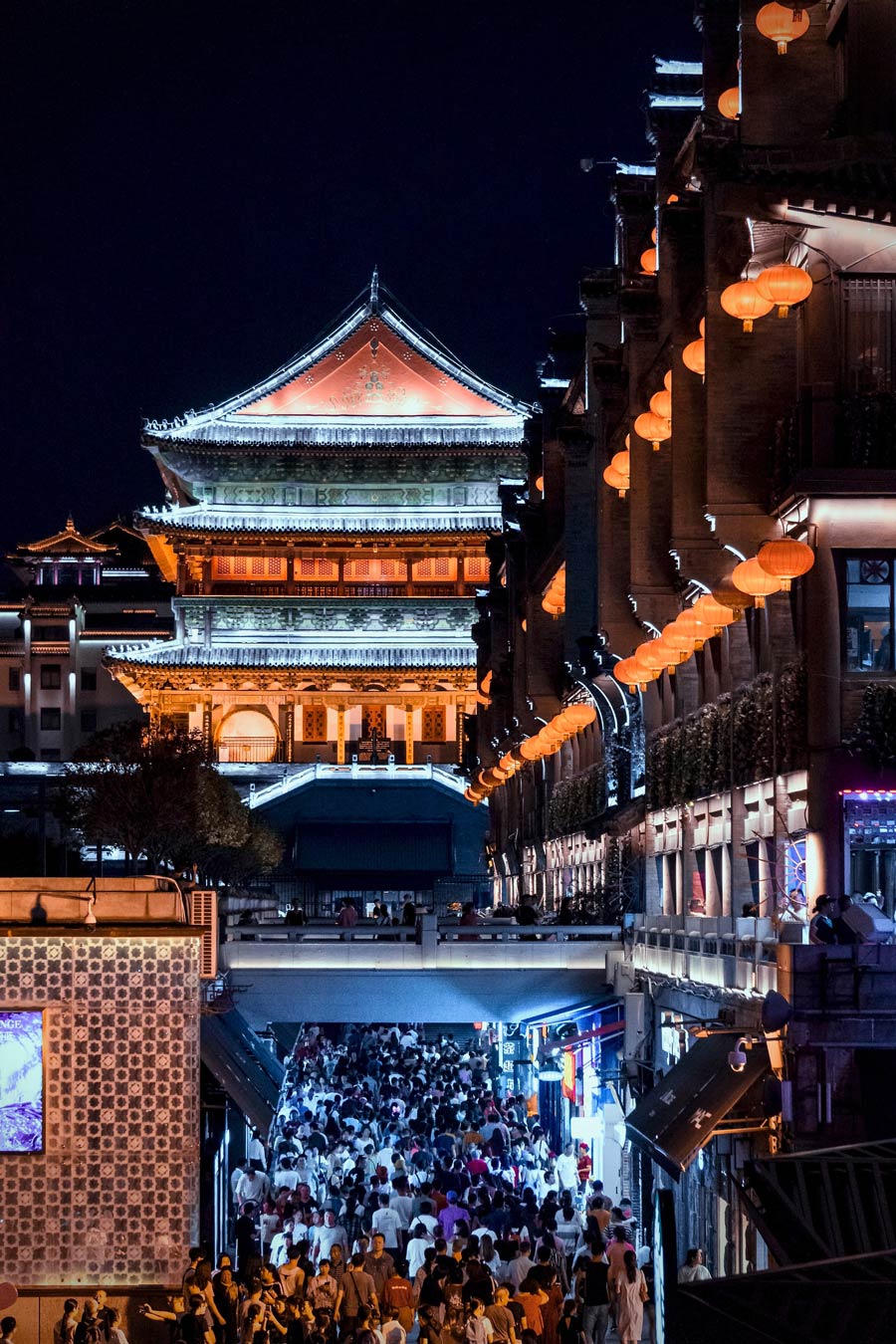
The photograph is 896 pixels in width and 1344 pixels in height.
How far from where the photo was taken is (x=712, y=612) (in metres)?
24.8

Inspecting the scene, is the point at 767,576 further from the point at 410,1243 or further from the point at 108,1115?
the point at 108,1115

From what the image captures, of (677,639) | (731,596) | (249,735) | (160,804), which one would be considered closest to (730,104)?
(731,596)

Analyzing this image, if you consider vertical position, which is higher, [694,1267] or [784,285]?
[784,285]

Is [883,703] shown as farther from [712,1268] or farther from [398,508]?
[398,508]

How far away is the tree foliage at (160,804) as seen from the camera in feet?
182

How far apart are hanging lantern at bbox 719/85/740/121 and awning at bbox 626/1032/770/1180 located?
11.8m

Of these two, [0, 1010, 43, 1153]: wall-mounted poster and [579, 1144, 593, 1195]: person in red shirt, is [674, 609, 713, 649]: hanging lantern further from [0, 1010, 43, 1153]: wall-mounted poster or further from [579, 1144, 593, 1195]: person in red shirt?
[0, 1010, 43, 1153]: wall-mounted poster

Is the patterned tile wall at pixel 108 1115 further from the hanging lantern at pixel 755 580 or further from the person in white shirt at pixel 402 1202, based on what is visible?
the hanging lantern at pixel 755 580

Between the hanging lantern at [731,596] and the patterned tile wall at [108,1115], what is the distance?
24.4 ft

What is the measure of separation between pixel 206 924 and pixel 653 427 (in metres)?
9.25

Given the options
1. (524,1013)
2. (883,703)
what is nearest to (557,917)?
(524,1013)

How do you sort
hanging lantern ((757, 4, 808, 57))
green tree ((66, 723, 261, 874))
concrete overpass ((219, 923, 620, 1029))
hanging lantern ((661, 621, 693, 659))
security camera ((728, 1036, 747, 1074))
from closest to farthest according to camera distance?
security camera ((728, 1036, 747, 1074))
hanging lantern ((757, 4, 808, 57))
hanging lantern ((661, 621, 693, 659))
concrete overpass ((219, 923, 620, 1029))
green tree ((66, 723, 261, 874))

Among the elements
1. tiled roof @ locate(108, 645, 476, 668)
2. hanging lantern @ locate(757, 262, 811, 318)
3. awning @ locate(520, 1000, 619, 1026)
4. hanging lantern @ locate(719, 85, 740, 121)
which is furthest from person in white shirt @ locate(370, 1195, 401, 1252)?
tiled roof @ locate(108, 645, 476, 668)

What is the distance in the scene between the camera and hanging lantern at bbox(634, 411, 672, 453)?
92.3 feet
